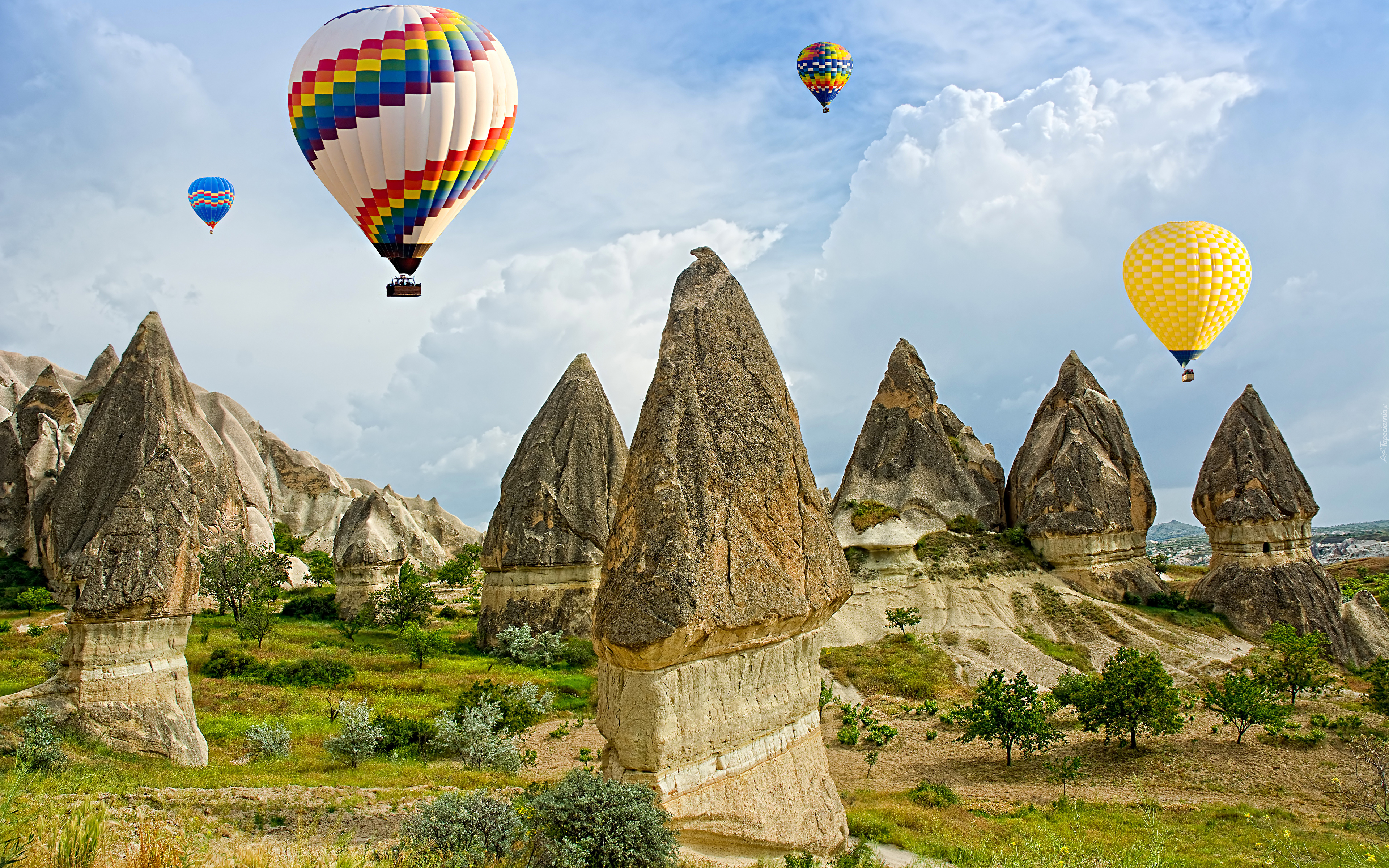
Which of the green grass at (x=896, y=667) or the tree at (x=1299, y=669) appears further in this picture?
the green grass at (x=896, y=667)

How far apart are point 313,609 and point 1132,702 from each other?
94.6 feet

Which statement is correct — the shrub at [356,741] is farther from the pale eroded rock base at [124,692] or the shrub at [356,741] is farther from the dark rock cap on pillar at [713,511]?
the dark rock cap on pillar at [713,511]

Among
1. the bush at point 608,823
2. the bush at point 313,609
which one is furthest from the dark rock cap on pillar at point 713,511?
the bush at point 313,609

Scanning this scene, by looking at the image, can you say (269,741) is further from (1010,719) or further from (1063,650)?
(1063,650)

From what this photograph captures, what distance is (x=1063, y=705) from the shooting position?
22281 millimetres

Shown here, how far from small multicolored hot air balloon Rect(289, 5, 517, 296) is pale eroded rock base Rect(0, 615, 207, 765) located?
10800 millimetres

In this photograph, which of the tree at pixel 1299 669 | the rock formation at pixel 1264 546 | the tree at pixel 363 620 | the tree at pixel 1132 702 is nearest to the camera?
the tree at pixel 1132 702

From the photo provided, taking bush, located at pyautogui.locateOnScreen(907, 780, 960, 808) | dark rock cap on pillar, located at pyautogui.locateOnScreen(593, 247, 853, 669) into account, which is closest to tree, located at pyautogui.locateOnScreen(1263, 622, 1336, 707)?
bush, located at pyautogui.locateOnScreen(907, 780, 960, 808)

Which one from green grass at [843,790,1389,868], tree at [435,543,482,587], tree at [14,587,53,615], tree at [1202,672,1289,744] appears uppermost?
tree at [435,543,482,587]

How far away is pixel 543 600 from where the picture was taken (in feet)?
95.8

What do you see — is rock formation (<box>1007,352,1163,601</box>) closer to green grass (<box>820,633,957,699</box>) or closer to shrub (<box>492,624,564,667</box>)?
green grass (<box>820,633,957,699</box>)

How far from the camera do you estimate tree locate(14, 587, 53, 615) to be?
1206 inches

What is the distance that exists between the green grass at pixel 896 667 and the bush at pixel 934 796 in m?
8.12

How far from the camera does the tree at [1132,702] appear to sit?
62.9 ft
